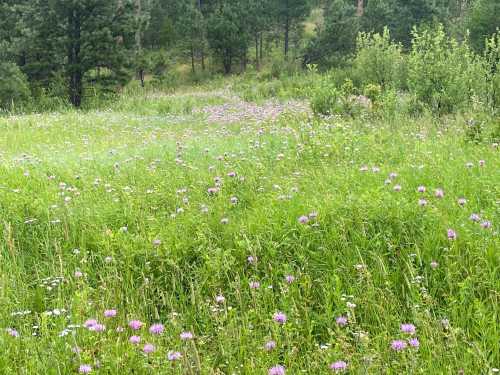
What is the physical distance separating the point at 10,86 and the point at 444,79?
19.2 meters

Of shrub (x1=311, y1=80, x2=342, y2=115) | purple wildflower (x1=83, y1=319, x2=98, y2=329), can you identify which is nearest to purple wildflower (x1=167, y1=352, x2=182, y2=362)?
purple wildflower (x1=83, y1=319, x2=98, y2=329)

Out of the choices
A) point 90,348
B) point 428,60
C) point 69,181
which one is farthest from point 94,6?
point 90,348

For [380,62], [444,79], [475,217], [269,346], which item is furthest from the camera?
[380,62]

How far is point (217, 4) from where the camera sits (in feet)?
141

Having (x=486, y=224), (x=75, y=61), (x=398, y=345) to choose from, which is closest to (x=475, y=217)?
(x=486, y=224)

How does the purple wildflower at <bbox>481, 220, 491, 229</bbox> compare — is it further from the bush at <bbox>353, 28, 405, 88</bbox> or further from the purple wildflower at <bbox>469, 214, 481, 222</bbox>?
the bush at <bbox>353, 28, 405, 88</bbox>

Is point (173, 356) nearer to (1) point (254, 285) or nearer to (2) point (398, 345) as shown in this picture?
(1) point (254, 285)

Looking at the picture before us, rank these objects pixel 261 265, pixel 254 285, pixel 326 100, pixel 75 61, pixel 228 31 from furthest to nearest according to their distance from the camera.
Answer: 1. pixel 228 31
2. pixel 75 61
3. pixel 326 100
4. pixel 261 265
5. pixel 254 285

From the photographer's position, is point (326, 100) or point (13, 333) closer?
point (13, 333)

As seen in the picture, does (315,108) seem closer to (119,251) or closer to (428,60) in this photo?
(428,60)

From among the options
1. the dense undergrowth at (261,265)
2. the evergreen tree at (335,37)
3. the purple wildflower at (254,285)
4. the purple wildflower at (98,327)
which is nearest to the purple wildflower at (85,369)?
the dense undergrowth at (261,265)

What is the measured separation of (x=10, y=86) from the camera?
2058cm

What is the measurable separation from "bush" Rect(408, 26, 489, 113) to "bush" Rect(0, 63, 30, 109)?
18.4m

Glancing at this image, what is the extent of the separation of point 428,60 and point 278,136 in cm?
530
